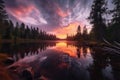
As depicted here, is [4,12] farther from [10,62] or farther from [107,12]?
[10,62]

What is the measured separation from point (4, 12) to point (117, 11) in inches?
1338

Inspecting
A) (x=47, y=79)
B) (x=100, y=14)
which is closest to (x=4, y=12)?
(x=100, y=14)

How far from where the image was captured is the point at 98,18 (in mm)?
34656

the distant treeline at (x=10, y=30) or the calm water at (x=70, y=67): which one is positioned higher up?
the distant treeline at (x=10, y=30)

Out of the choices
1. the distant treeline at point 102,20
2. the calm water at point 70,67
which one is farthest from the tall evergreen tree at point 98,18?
the calm water at point 70,67

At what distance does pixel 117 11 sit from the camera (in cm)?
2991

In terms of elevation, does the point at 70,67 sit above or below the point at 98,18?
below

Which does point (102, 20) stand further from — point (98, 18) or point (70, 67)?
point (70, 67)

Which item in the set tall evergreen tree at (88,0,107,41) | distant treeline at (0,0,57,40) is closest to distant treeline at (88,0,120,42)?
tall evergreen tree at (88,0,107,41)

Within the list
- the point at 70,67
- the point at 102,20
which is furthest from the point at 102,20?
the point at 70,67

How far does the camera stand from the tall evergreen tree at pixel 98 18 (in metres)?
33.6

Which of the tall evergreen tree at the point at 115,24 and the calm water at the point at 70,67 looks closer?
the calm water at the point at 70,67

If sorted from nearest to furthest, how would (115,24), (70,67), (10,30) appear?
(70,67) → (115,24) → (10,30)

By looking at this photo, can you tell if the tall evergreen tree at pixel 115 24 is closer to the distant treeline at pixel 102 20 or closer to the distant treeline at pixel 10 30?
the distant treeline at pixel 102 20
